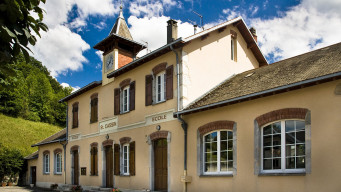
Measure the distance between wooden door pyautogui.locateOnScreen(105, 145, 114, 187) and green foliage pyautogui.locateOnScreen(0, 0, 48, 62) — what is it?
13.3m

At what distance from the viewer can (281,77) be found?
10.1m

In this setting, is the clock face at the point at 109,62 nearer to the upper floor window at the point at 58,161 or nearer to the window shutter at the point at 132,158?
the window shutter at the point at 132,158

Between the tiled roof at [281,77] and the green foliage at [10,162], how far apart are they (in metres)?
19.5

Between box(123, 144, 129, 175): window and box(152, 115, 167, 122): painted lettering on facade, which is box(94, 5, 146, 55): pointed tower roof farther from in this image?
box(152, 115, 167, 122): painted lettering on facade

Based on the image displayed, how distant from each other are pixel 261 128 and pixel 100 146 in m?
10.4

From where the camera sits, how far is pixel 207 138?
11.2m

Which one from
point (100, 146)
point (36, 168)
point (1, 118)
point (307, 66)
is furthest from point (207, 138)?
point (1, 118)

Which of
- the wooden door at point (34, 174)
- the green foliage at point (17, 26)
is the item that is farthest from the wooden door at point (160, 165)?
A: the wooden door at point (34, 174)

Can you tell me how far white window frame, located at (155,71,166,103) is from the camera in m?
13.3

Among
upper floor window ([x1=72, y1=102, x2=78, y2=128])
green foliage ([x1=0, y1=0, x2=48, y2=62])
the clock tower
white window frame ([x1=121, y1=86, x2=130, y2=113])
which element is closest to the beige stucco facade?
white window frame ([x1=121, y1=86, x2=130, y2=113])

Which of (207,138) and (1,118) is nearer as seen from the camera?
(207,138)

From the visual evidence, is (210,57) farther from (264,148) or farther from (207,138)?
(264,148)

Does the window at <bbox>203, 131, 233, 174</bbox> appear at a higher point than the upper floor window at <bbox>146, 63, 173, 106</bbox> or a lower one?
lower

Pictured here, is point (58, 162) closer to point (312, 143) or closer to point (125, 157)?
point (125, 157)
